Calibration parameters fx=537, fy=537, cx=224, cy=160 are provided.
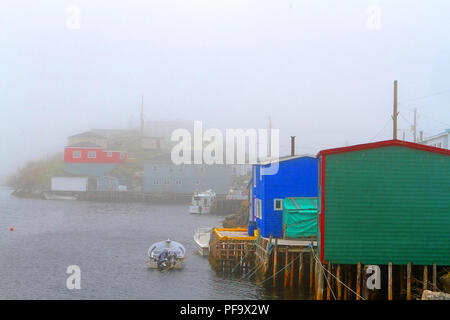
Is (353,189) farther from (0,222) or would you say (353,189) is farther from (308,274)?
(0,222)

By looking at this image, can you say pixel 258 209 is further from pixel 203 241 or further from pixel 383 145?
pixel 383 145

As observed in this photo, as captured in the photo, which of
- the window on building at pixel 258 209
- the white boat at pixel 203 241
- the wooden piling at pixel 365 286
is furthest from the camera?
the white boat at pixel 203 241

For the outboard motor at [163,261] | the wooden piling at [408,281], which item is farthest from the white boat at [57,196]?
the wooden piling at [408,281]

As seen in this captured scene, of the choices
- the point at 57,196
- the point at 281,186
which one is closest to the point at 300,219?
the point at 281,186

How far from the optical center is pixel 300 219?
24.9 metres

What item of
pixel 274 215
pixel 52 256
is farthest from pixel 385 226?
pixel 52 256

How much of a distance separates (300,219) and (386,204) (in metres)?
7.08

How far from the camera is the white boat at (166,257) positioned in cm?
3011

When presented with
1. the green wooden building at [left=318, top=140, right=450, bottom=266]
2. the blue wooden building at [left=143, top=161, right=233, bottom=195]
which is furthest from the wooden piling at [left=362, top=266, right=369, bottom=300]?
the blue wooden building at [left=143, top=161, right=233, bottom=195]

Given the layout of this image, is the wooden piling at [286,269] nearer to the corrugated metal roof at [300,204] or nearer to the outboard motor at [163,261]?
the corrugated metal roof at [300,204]

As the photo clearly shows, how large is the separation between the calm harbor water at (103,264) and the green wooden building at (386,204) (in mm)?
5296

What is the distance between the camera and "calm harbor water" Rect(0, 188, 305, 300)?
24172mm

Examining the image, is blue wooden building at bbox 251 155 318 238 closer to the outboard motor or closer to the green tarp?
the green tarp

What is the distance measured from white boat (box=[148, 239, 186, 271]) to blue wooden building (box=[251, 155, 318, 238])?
→ 612cm
